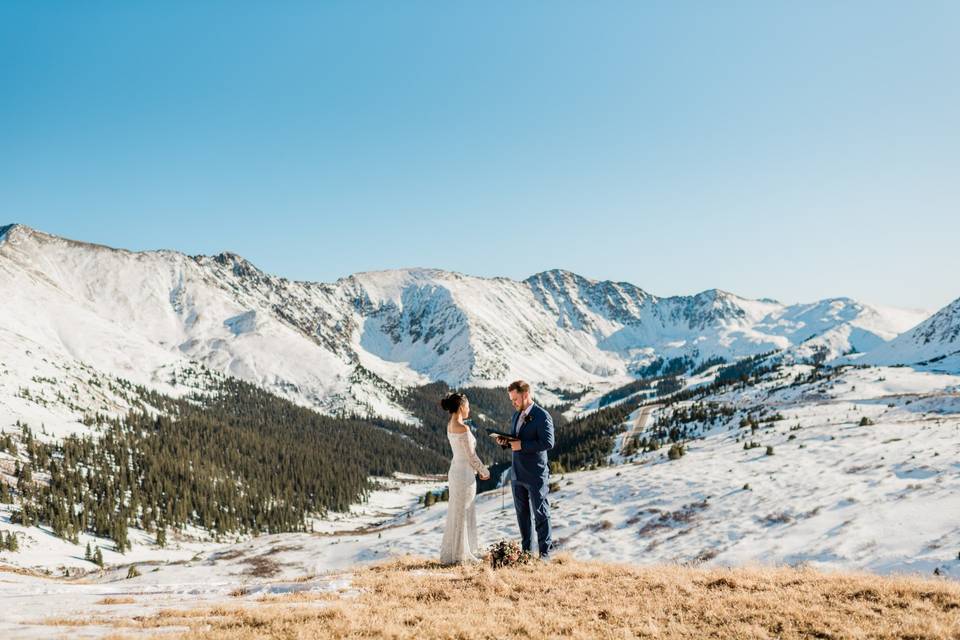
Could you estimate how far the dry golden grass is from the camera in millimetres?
9266

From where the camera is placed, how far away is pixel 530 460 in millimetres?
14648

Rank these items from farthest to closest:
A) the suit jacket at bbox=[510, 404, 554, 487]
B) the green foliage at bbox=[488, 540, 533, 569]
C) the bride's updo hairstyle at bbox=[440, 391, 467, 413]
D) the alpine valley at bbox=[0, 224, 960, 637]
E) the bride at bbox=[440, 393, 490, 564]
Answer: the alpine valley at bbox=[0, 224, 960, 637] < the bride at bbox=[440, 393, 490, 564] < the green foliage at bbox=[488, 540, 533, 569] < the bride's updo hairstyle at bbox=[440, 391, 467, 413] < the suit jacket at bbox=[510, 404, 554, 487]

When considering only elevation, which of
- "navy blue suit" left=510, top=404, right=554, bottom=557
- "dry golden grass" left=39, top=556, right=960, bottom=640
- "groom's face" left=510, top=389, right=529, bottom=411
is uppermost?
"groom's face" left=510, top=389, right=529, bottom=411

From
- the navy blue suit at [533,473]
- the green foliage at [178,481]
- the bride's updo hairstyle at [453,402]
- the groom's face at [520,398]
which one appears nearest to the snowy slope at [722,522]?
the navy blue suit at [533,473]

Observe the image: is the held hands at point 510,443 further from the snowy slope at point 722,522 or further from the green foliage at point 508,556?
the snowy slope at point 722,522

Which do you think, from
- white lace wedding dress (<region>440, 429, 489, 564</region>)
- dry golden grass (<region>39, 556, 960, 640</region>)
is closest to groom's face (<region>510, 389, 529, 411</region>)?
white lace wedding dress (<region>440, 429, 489, 564</region>)

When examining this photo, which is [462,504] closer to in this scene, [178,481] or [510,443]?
[510,443]

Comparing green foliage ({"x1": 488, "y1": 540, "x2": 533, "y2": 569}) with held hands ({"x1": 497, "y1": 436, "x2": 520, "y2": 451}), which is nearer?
held hands ({"x1": 497, "y1": 436, "x2": 520, "y2": 451})

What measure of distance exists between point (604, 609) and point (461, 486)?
5835 millimetres

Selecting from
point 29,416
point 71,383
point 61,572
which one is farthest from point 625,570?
point 71,383

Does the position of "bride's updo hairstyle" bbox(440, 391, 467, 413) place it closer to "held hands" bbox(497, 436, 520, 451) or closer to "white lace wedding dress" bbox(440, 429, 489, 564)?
"white lace wedding dress" bbox(440, 429, 489, 564)

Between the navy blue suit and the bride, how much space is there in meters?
1.04

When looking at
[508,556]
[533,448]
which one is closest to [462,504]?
[508,556]

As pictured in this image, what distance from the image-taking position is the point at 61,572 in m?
80.2
